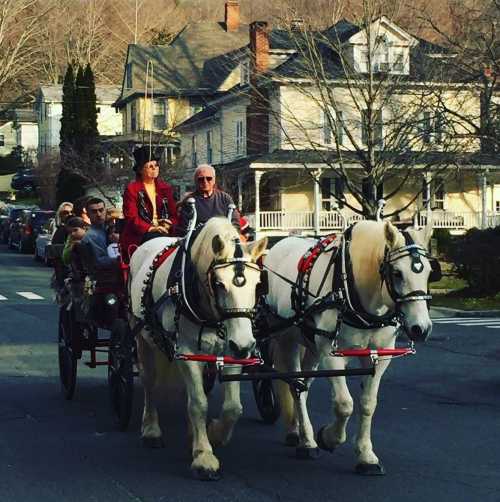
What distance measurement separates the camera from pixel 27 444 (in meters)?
9.41

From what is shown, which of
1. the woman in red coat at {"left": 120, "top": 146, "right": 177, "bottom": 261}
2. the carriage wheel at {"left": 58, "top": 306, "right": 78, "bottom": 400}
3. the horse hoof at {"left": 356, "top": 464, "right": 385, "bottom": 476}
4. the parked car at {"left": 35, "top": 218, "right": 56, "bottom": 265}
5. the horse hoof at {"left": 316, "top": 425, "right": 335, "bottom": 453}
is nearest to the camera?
the horse hoof at {"left": 356, "top": 464, "right": 385, "bottom": 476}

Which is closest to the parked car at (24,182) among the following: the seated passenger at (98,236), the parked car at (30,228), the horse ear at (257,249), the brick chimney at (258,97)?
the parked car at (30,228)

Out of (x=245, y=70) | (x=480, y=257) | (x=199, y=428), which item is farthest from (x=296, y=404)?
(x=245, y=70)

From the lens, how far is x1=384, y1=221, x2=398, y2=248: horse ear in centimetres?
800

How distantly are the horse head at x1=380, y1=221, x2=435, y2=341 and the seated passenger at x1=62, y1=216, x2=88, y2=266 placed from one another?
16.4 feet

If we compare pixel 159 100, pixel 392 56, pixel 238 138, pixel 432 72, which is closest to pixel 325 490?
pixel 432 72

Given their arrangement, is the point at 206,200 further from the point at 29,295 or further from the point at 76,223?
the point at 29,295

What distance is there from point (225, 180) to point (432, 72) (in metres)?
18.0

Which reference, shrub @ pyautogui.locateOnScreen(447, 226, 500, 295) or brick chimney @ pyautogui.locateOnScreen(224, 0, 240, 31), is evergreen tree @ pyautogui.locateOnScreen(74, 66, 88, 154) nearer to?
brick chimney @ pyautogui.locateOnScreen(224, 0, 240, 31)

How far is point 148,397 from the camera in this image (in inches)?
370

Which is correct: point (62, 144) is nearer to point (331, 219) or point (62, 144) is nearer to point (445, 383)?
Answer: point (331, 219)

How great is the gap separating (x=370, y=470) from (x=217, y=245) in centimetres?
198

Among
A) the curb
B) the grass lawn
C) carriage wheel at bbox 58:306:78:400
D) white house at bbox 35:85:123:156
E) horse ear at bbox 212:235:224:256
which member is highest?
white house at bbox 35:85:123:156

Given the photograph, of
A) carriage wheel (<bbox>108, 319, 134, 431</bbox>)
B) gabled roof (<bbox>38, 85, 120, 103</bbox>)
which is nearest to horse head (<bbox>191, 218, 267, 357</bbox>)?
carriage wheel (<bbox>108, 319, 134, 431</bbox>)
